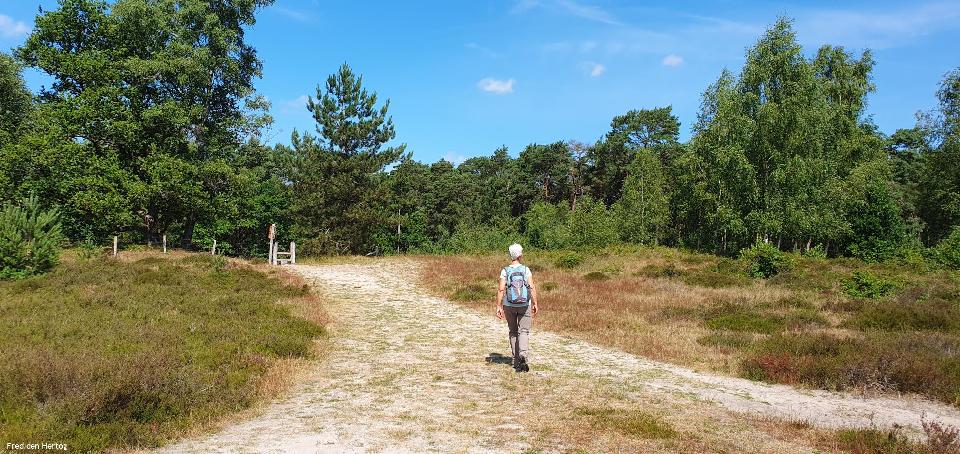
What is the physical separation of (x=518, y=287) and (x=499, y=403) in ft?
7.55

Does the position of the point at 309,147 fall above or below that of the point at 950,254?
above

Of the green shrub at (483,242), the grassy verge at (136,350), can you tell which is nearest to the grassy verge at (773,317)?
the grassy verge at (136,350)

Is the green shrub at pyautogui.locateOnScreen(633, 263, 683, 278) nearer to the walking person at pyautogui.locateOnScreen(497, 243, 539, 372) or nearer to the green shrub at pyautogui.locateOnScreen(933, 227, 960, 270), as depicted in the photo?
the green shrub at pyautogui.locateOnScreen(933, 227, 960, 270)

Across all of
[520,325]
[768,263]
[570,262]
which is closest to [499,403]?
[520,325]

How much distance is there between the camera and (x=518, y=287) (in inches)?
357

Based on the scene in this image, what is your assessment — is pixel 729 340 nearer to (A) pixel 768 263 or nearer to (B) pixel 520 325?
(B) pixel 520 325

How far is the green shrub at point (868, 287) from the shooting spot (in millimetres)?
17516

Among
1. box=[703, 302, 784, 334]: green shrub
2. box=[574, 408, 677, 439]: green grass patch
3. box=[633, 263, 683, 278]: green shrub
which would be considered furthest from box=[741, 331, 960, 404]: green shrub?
box=[633, 263, 683, 278]: green shrub

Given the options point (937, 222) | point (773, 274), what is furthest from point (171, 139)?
point (937, 222)

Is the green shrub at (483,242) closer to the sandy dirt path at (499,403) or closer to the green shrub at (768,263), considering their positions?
the green shrub at (768,263)

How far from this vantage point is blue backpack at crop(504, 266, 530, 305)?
904 cm

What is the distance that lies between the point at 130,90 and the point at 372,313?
24084mm

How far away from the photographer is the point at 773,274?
23438 mm

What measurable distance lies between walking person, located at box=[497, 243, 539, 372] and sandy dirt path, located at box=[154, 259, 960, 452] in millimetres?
415
